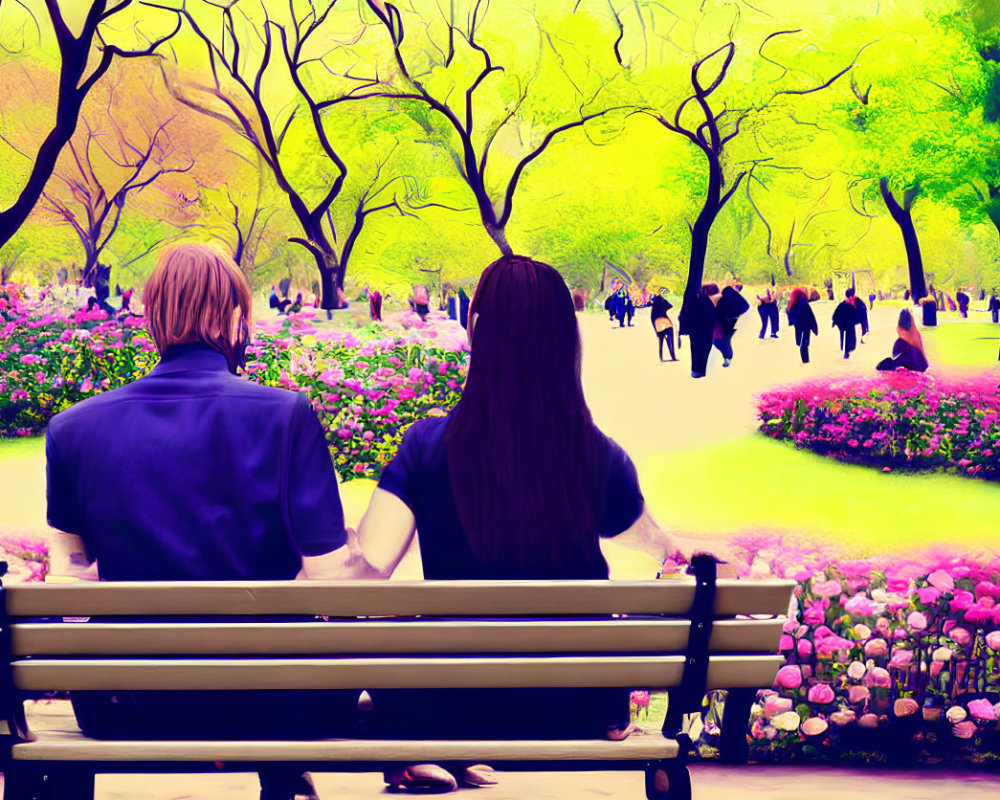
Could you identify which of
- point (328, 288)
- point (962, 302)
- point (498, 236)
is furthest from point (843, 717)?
point (962, 302)

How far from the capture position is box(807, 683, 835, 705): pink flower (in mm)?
3904

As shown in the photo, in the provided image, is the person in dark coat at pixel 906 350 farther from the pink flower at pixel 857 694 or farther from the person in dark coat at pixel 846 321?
the pink flower at pixel 857 694

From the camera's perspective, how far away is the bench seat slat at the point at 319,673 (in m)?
2.45

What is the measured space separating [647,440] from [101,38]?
20.2 ft

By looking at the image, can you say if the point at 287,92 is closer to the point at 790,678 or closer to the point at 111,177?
the point at 111,177

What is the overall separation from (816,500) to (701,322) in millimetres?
4578

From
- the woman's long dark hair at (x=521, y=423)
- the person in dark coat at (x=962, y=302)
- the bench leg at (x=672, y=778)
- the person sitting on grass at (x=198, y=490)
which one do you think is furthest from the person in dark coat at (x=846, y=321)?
the person sitting on grass at (x=198, y=490)

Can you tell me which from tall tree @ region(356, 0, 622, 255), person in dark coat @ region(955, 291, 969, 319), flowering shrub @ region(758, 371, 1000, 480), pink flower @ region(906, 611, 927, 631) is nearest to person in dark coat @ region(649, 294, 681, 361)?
tall tree @ region(356, 0, 622, 255)

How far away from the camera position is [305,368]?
29.8ft

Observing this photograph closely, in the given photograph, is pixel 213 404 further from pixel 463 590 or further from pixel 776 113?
pixel 776 113

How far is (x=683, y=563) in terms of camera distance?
4422mm

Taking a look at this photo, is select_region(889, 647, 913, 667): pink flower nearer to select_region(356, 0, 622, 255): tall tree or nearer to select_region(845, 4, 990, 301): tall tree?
select_region(356, 0, 622, 255): tall tree

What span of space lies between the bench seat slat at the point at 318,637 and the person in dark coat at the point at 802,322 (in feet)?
38.4

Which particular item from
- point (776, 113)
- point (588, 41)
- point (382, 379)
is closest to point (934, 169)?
point (776, 113)
